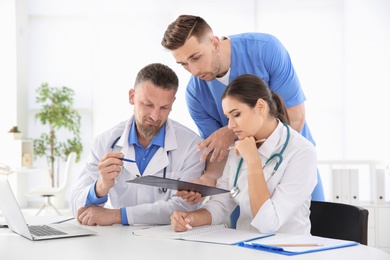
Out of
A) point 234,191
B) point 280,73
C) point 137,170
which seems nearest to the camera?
point 234,191

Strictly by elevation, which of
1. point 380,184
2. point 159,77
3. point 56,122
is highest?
point 159,77

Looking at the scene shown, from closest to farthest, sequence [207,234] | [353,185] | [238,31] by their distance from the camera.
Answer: [207,234]
[353,185]
[238,31]

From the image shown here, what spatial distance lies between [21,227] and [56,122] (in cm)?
553

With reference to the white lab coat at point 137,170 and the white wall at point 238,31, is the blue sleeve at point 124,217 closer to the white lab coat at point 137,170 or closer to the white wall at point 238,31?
the white lab coat at point 137,170

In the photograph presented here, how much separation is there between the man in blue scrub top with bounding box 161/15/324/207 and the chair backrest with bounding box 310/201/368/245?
1.29 ft

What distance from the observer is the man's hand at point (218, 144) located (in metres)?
2.14

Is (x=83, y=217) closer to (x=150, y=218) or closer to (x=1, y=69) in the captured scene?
(x=150, y=218)

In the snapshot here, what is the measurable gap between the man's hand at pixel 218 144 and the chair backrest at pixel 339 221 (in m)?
0.38

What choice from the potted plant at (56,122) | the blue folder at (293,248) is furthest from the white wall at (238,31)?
the blue folder at (293,248)

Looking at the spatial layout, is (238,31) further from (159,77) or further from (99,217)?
(99,217)

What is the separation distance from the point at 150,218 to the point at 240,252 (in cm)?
64

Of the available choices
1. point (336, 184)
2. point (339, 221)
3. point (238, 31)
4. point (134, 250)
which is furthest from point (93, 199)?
point (238, 31)

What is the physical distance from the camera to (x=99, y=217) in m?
1.99

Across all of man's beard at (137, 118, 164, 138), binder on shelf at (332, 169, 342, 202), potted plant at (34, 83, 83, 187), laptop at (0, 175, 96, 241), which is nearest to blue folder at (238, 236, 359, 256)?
laptop at (0, 175, 96, 241)
